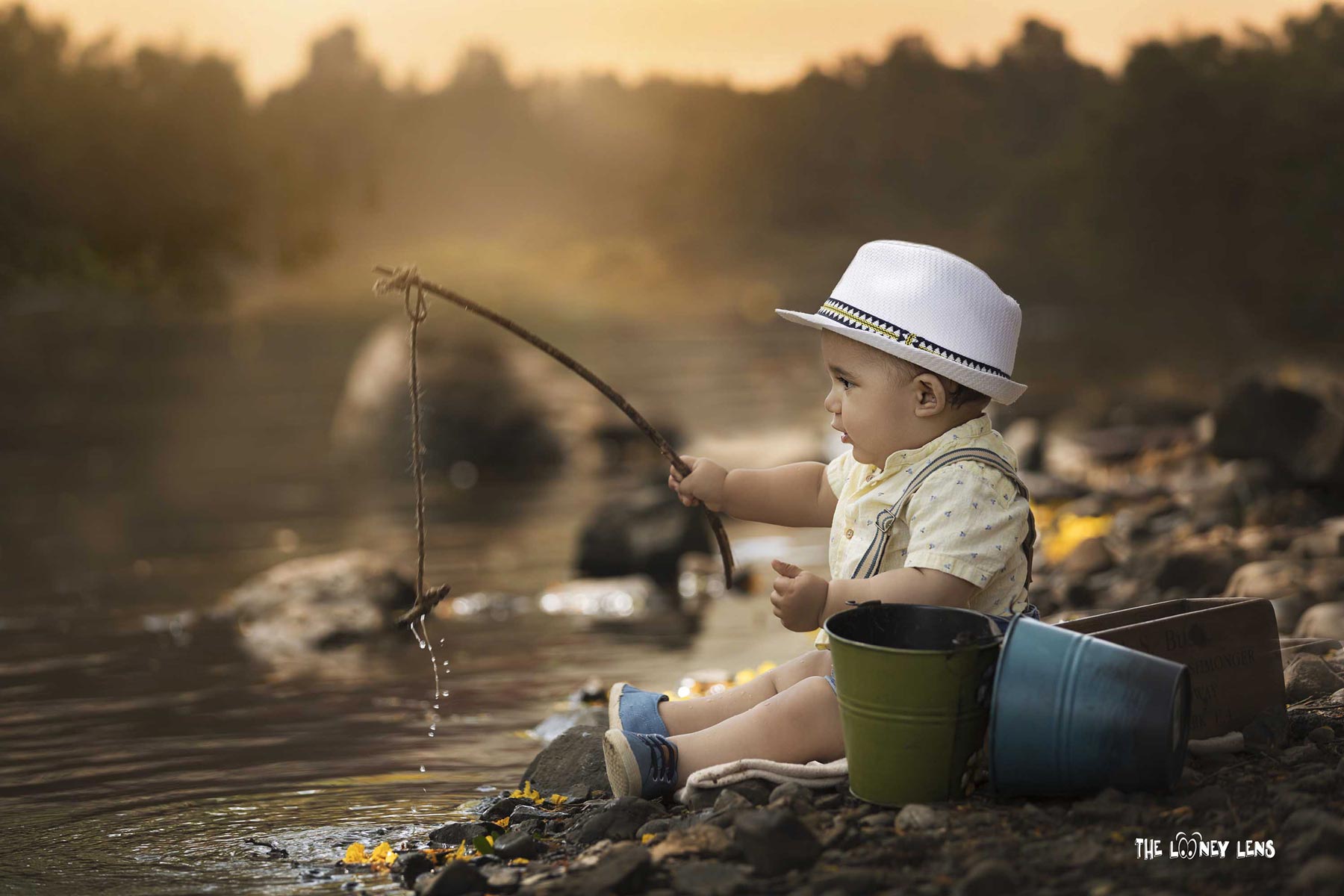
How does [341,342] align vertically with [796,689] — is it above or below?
above

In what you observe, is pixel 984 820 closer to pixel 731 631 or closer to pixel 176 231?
pixel 731 631

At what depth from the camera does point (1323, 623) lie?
566 centimetres

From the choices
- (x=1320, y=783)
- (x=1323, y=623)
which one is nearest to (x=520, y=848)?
(x=1320, y=783)

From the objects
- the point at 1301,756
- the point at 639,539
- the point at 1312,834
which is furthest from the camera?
the point at 639,539

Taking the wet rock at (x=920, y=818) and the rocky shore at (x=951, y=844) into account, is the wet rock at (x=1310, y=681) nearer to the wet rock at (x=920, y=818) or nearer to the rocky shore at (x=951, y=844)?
the rocky shore at (x=951, y=844)

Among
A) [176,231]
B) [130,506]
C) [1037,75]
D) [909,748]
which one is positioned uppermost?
[1037,75]

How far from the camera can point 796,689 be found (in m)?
3.84

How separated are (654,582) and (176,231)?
2516 centimetres

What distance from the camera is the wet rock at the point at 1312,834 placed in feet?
9.51

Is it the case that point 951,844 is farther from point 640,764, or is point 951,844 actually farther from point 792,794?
point 640,764

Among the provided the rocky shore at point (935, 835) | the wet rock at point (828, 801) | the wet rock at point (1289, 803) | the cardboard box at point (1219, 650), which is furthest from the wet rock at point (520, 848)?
the wet rock at point (1289, 803)

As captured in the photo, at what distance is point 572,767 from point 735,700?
1.85 ft

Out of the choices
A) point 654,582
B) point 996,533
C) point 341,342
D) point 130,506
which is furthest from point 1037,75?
point 996,533

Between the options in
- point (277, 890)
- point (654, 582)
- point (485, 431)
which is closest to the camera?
point (277, 890)
